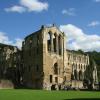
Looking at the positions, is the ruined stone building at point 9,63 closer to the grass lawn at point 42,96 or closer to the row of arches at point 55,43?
the row of arches at point 55,43

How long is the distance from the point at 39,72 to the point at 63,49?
26.1 feet

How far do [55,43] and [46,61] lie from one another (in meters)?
5.54

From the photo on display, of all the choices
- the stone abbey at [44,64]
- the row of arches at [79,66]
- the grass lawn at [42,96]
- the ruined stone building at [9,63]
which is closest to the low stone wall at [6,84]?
the stone abbey at [44,64]

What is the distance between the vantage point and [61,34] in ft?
204

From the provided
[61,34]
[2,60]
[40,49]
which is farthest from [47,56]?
[2,60]

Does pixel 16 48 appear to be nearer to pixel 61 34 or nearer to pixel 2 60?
pixel 2 60

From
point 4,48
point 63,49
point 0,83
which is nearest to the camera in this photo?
point 0,83

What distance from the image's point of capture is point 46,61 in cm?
5756

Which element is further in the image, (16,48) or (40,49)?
(16,48)

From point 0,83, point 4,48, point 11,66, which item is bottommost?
point 0,83

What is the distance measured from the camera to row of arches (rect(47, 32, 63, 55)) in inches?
2348

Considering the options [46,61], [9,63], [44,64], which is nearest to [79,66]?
[9,63]

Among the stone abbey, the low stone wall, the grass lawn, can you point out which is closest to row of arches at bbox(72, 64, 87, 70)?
the stone abbey

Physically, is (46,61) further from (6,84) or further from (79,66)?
(79,66)
